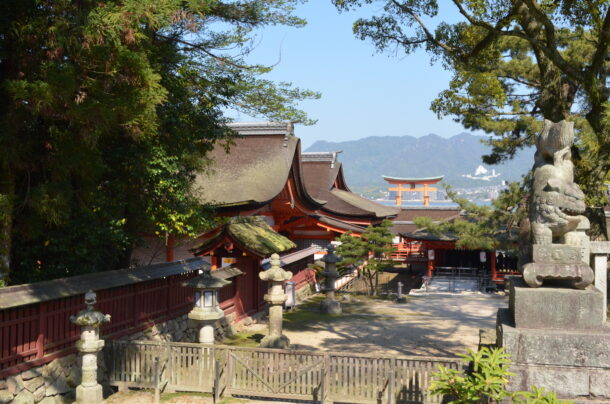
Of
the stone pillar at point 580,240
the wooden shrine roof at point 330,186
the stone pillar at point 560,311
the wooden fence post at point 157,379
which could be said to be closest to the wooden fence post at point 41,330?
the wooden fence post at point 157,379

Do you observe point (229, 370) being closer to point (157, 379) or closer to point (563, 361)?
point (157, 379)

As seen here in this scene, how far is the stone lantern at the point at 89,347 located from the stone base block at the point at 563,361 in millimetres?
5579

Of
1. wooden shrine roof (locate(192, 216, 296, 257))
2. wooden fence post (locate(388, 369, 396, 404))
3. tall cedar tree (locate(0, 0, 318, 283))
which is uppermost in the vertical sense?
tall cedar tree (locate(0, 0, 318, 283))

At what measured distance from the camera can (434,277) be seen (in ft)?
97.6

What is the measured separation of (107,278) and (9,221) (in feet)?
7.05

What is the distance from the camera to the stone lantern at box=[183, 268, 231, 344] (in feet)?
33.8

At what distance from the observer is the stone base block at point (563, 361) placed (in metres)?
6.54

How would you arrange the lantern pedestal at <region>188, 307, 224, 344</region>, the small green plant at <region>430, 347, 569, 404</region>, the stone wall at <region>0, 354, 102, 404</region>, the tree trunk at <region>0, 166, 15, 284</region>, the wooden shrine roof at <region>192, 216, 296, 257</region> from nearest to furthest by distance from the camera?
the small green plant at <region>430, 347, 569, 404</region>
the stone wall at <region>0, 354, 102, 404</region>
the tree trunk at <region>0, 166, 15, 284</region>
the lantern pedestal at <region>188, 307, 224, 344</region>
the wooden shrine roof at <region>192, 216, 296, 257</region>

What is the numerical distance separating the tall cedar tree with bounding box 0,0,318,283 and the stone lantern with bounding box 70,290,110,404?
1211 mm

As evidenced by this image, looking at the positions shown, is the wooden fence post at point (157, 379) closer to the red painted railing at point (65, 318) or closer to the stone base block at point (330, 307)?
the red painted railing at point (65, 318)

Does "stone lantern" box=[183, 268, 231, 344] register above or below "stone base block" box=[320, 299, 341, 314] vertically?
above

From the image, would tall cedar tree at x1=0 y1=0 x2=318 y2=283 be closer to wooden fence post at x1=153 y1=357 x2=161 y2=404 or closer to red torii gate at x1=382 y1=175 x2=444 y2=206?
wooden fence post at x1=153 y1=357 x2=161 y2=404

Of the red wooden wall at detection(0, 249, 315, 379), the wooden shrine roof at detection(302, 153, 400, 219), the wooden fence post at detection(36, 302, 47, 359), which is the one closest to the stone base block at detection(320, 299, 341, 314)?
the red wooden wall at detection(0, 249, 315, 379)

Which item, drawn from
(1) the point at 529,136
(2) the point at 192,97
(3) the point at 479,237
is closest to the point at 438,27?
(2) the point at 192,97
